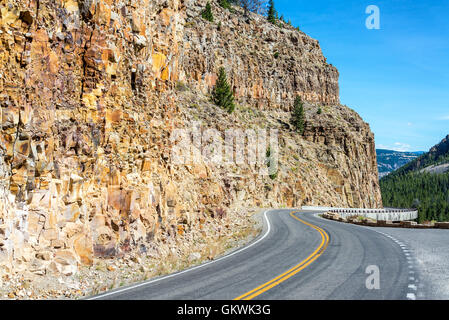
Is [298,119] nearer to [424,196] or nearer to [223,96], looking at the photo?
A: [223,96]

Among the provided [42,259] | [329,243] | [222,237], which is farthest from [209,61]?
[42,259]

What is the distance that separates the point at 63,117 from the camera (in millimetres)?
14062

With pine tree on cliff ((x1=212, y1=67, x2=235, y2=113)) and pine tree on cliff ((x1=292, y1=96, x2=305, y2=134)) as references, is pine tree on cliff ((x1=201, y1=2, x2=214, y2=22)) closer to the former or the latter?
pine tree on cliff ((x1=212, y1=67, x2=235, y2=113))

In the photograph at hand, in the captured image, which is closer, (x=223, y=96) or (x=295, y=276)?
(x=295, y=276)

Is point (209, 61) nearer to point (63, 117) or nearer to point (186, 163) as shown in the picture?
point (186, 163)

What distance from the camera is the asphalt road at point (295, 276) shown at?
30.5ft

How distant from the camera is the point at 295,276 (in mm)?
11117

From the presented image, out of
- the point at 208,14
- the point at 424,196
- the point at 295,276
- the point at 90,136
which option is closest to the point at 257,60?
the point at 208,14

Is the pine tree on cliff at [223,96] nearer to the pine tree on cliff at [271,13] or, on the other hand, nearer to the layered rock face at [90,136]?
the layered rock face at [90,136]

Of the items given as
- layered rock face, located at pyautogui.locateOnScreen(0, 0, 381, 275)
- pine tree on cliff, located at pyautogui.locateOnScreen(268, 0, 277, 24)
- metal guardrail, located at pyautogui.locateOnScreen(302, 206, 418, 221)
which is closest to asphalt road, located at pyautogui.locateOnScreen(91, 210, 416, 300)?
layered rock face, located at pyautogui.locateOnScreen(0, 0, 381, 275)

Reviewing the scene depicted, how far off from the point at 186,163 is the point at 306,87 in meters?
67.9

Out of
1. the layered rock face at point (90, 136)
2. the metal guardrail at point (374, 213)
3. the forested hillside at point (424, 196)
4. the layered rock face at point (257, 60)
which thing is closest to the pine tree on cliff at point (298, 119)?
the layered rock face at point (257, 60)

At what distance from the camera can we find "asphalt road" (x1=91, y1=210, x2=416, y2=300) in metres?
9.28
